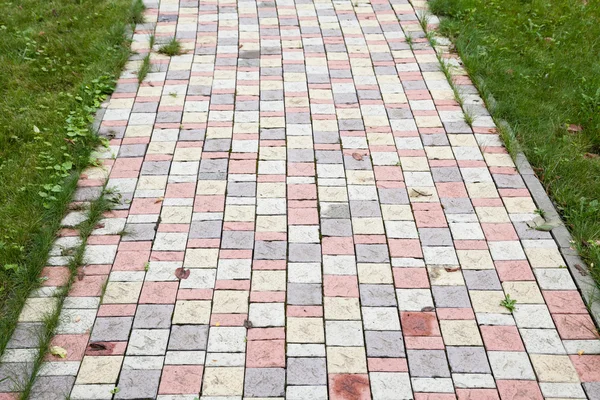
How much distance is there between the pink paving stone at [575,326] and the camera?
346 cm

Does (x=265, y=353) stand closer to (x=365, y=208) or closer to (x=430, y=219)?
(x=365, y=208)

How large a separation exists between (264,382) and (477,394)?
3.50 feet

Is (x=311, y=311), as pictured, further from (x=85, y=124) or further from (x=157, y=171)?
(x=85, y=124)

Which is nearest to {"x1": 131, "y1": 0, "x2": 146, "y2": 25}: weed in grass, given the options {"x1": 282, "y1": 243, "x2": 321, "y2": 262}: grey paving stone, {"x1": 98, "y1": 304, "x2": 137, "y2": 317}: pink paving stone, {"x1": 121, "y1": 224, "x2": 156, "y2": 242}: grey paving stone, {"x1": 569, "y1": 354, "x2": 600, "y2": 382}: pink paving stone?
{"x1": 121, "y1": 224, "x2": 156, "y2": 242}: grey paving stone

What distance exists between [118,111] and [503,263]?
332cm

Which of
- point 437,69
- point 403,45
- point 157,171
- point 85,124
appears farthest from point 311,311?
point 403,45

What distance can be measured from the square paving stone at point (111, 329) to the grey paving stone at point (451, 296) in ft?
5.76

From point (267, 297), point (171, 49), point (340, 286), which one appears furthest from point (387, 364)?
point (171, 49)

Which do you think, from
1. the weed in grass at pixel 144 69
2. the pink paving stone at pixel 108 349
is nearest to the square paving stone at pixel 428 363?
the pink paving stone at pixel 108 349

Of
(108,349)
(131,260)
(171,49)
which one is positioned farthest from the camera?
(171,49)

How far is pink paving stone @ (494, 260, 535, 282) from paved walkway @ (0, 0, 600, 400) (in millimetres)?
13

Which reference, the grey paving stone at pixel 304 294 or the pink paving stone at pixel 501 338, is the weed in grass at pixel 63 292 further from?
the pink paving stone at pixel 501 338

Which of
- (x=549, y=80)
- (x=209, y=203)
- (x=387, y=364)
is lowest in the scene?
(x=209, y=203)

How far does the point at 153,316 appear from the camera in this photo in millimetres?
3531
